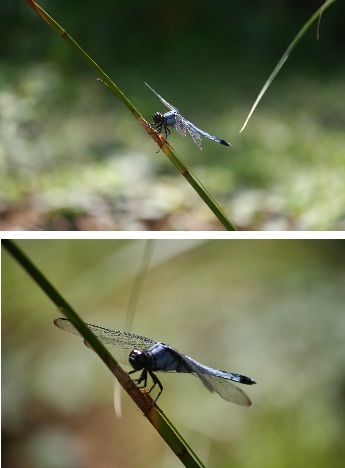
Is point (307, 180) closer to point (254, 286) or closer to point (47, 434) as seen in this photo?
point (254, 286)

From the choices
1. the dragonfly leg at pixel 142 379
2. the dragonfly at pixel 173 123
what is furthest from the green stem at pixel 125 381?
the dragonfly at pixel 173 123

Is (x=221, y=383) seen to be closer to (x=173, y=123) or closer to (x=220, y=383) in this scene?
(x=220, y=383)

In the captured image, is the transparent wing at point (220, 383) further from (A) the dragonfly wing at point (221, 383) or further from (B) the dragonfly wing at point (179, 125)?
(B) the dragonfly wing at point (179, 125)

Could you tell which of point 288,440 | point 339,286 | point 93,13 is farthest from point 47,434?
point 93,13

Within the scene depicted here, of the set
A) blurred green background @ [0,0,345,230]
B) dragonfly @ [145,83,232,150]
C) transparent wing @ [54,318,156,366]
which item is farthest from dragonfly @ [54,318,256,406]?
blurred green background @ [0,0,345,230]

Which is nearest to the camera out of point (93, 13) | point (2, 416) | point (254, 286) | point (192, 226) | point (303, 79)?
point (2, 416)

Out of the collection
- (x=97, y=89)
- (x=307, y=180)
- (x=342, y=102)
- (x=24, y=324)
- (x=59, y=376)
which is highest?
(x=97, y=89)
